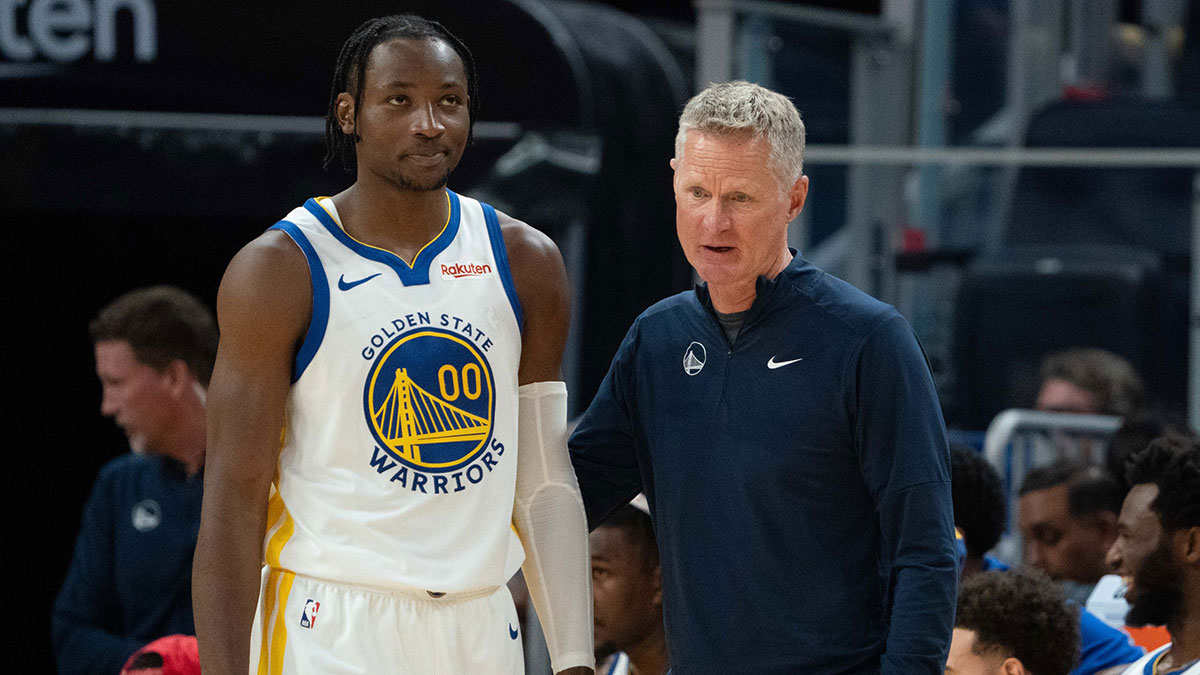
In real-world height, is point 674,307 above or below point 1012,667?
above

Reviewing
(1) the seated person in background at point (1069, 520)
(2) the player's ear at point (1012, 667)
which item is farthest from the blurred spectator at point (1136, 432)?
(2) the player's ear at point (1012, 667)

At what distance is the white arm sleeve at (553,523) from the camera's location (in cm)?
286

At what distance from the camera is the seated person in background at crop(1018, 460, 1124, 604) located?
4926 millimetres

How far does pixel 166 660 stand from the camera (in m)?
3.73

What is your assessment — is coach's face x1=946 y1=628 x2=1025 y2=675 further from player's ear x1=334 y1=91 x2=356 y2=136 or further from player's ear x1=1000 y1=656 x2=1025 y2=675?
player's ear x1=334 y1=91 x2=356 y2=136

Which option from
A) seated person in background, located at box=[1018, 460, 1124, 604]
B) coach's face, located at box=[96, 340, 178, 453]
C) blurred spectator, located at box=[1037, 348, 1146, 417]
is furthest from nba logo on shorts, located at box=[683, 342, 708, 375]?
blurred spectator, located at box=[1037, 348, 1146, 417]

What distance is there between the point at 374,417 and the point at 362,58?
0.58m

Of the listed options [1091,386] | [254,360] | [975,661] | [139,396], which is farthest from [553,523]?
[1091,386]

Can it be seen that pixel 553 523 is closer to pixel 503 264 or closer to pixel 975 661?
pixel 503 264

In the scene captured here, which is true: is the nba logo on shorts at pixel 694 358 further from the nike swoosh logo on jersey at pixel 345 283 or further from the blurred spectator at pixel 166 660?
the blurred spectator at pixel 166 660

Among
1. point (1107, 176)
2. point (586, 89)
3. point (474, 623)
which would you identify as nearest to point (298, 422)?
point (474, 623)

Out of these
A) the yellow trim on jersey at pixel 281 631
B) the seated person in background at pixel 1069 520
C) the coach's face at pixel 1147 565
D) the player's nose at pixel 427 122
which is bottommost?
the seated person in background at pixel 1069 520

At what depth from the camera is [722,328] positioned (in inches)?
109

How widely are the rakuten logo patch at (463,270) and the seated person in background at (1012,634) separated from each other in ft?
4.65
